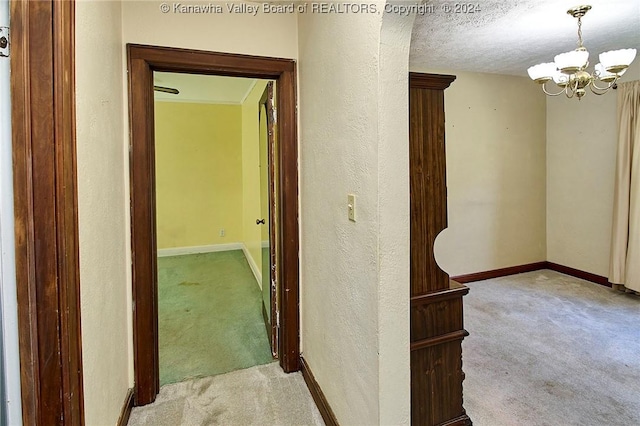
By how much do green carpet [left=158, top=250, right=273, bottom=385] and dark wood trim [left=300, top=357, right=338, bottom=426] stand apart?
38 centimetres

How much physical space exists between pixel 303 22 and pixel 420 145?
1.13m

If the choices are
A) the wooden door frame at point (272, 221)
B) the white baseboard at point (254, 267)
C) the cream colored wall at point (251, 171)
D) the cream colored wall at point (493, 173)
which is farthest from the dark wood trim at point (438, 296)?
the cream colored wall at point (251, 171)

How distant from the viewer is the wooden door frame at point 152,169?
76.0 inches

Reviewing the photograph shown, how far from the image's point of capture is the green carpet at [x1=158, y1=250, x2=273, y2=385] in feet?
8.01

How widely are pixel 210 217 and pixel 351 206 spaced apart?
5.09 m

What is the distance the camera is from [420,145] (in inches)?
59.7

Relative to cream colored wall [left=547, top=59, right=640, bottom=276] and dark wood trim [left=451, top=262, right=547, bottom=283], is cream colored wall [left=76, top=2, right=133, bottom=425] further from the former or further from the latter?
cream colored wall [left=547, top=59, right=640, bottom=276]

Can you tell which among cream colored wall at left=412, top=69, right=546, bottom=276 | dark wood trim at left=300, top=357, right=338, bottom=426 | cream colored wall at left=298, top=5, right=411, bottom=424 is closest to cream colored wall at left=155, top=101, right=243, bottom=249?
cream colored wall at left=412, top=69, right=546, bottom=276

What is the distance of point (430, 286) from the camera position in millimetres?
1602

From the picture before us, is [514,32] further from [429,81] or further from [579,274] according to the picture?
[579,274]

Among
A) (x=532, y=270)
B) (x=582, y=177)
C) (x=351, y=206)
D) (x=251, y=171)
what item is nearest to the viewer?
(x=351, y=206)

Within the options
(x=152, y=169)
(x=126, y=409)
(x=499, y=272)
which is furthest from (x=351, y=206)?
(x=499, y=272)

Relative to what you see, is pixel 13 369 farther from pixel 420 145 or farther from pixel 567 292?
pixel 567 292

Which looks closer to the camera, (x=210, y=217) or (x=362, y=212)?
(x=362, y=212)
